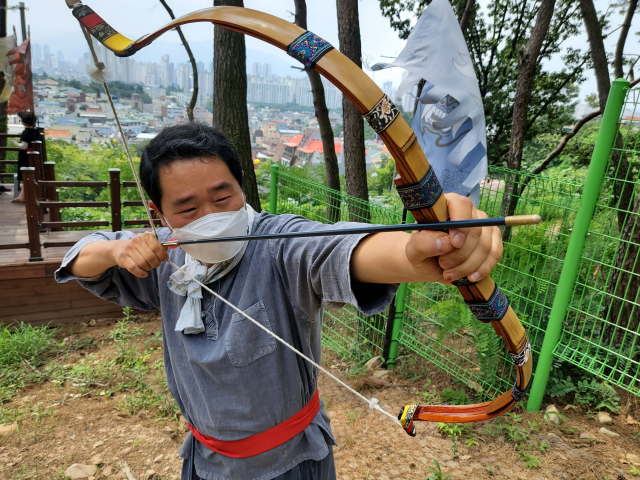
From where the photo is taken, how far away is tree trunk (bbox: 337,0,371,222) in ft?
13.0

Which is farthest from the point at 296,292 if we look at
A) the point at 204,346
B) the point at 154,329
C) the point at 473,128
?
the point at 154,329

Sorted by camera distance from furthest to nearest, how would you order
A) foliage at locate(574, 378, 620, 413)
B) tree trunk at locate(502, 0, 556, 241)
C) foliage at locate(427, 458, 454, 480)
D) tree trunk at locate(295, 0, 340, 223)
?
tree trunk at locate(295, 0, 340, 223), tree trunk at locate(502, 0, 556, 241), foliage at locate(574, 378, 620, 413), foliage at locate(427, 458, 454, 480)

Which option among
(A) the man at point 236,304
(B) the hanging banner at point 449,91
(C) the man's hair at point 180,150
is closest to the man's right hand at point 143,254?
(A) the man at point 236,304

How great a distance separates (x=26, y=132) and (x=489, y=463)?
901 cm

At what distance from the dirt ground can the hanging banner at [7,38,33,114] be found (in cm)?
750

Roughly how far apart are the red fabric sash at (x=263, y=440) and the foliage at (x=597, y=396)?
8.82 feet

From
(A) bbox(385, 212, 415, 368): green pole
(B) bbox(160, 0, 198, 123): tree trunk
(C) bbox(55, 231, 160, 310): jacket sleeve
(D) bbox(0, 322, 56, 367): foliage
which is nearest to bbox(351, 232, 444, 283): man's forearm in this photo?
(C) bbox(55, 231, 160, 310): jacket sleeve

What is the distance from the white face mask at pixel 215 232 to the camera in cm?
115

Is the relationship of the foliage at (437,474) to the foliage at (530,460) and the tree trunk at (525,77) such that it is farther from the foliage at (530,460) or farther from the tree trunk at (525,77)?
the tree trunk at (525,77)

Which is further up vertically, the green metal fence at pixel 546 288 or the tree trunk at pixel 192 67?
the tree trunk at pixel 192 67

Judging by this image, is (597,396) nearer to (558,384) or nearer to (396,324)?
(558,384)

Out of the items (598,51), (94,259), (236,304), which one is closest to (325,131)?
(598,51)

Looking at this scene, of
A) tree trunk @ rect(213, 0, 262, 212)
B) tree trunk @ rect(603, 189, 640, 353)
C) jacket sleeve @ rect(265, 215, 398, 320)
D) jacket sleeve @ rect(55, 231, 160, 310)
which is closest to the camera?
jacket sleeve @ rect(265, 215, 398, 320)

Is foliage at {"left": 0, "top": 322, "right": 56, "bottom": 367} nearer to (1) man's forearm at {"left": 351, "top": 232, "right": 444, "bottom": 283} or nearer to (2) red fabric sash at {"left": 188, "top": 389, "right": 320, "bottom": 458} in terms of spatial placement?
(2) red fabric sash at {"left": 188, "top": 389, "right": 320, "bottom": 458}
